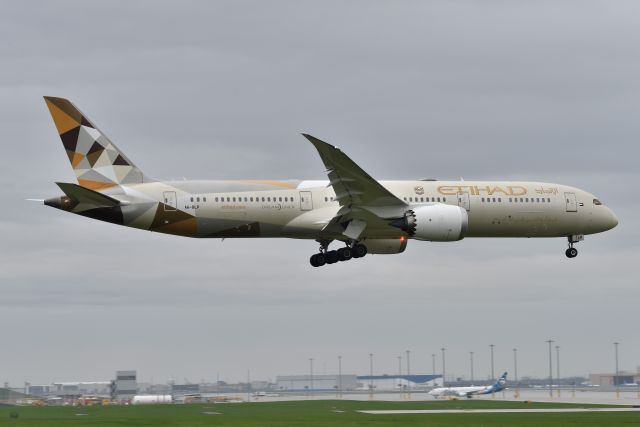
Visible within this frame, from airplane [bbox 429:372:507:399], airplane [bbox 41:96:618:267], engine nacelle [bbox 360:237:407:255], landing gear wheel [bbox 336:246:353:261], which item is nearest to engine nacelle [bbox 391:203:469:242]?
airplane [bbox 41:96:618:267]

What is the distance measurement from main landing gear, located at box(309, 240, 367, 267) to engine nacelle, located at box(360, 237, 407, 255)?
4.07m

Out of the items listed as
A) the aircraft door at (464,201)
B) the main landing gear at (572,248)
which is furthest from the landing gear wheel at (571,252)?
the aircraft door at (464,201)

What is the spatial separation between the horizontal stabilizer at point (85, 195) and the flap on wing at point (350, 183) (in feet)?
40.3

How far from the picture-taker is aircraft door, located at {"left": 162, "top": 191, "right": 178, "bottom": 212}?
5953 centimetres

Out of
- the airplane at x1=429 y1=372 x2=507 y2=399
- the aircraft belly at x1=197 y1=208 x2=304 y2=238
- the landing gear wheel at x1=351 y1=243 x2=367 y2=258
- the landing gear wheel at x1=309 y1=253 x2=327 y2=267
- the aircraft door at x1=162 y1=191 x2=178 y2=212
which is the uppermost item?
the aircraft door at x1=162 y1=191 x2=178 y2=212

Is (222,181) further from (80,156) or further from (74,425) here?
(74,425)

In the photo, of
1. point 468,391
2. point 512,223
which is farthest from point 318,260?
point 468,391

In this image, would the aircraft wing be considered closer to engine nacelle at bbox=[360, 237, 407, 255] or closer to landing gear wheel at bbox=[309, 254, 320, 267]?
landing gear wheel at bbox=[309, 254, 320, 267]

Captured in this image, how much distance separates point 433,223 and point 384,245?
797 cm

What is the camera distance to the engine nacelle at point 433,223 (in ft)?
198

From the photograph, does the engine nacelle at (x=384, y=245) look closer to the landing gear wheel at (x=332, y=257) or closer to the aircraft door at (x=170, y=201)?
the landing gear wheel at (x=332, y=257)

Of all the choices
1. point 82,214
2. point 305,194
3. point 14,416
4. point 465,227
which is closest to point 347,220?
point 305,194

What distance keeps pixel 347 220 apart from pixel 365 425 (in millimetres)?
18102

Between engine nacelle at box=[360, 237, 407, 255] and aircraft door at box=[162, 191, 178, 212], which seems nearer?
aircraft door at box=[162, 191, 178, 212]
